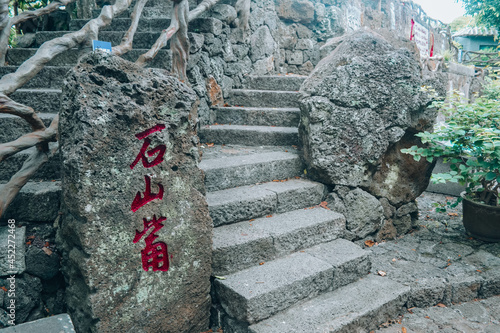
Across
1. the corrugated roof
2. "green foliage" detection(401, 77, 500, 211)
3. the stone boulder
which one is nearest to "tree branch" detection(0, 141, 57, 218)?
the stone boulder

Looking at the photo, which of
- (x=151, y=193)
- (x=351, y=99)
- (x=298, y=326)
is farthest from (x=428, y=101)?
(x=151, y=193)

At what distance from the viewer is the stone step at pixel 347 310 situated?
2.31 m

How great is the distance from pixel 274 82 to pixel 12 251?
4190mm

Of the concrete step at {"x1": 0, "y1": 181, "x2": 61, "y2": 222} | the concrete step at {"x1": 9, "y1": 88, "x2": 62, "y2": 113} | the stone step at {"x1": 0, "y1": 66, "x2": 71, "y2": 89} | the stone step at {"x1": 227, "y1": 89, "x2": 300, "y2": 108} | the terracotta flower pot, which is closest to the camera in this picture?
the concrete step at {"x1": 0, "y1": 181, "x2": 61, "y2": 222}

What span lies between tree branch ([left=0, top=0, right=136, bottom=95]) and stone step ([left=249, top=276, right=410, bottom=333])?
230 cm

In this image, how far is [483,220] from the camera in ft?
12.0

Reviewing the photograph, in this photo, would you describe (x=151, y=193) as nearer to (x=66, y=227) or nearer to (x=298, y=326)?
(x=66, y=227)

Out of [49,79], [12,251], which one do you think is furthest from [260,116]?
[12,251]

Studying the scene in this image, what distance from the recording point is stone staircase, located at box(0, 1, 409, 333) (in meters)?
2.42

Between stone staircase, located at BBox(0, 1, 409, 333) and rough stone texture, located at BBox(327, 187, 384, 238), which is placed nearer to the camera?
stone staircase, located at BBox(0, 1, 409, 333)

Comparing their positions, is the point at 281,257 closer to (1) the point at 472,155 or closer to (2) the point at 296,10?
(1) the point at 472,155

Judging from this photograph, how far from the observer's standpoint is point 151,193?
215cm

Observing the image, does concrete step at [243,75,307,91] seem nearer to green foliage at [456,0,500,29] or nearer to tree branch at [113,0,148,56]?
tree branch at [113,0,148,56]

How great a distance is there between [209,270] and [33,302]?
1.19m
